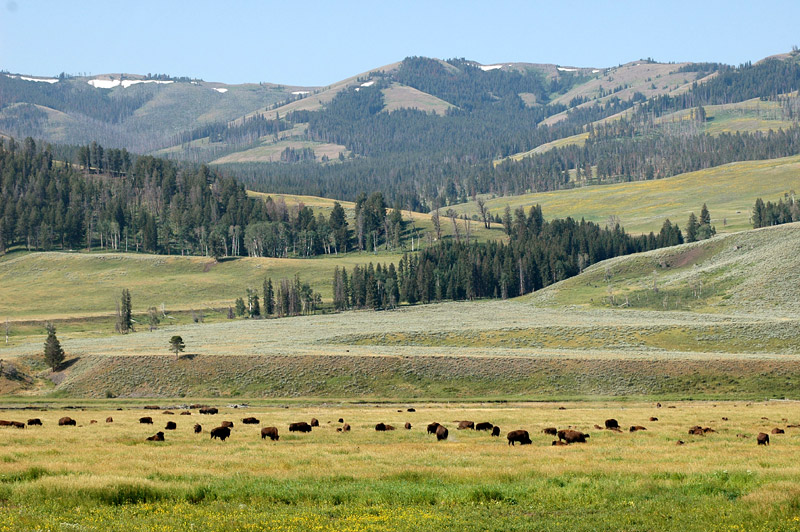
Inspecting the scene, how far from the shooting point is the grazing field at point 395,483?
18094 mm

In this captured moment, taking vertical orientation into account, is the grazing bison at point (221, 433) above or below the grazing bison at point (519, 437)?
above

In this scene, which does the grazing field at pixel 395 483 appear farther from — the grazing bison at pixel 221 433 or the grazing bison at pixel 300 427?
the grazing bison at pixel 300 427

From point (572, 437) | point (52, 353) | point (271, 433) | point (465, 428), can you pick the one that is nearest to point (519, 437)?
point (572, 437)

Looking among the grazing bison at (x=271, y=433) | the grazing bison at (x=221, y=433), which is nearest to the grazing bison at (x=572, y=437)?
the grazing bison at (x=271, y=433)

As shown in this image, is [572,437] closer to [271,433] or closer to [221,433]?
[271,433]

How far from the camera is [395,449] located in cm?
3194

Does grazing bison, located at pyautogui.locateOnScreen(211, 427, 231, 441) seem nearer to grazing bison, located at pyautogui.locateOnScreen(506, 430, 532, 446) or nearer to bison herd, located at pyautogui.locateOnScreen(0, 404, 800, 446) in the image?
bison herd, located at pyautogui.locateOnScreen(0, 404, 800, 446)

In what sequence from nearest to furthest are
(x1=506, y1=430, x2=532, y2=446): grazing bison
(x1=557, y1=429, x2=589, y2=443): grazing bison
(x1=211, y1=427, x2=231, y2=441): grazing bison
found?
1. (x1=506, y1=430, x2=532, y2=446): grazing bison
2. (x1=557, y1=429, x2=589, y2=443): grazing bison
3. (x1=211, y1=427, x2=231, y2=441): grazing bison

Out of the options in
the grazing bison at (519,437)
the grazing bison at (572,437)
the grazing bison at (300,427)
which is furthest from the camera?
the grazing bison at (300,427)

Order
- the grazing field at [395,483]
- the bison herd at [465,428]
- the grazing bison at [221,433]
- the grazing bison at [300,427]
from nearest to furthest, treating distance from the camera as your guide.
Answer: the grazing field at [395,483] → the bison herd at [465,428] → the grazing bison at [221,433] → the grazing bison at [300,427]

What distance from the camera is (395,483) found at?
22578mm

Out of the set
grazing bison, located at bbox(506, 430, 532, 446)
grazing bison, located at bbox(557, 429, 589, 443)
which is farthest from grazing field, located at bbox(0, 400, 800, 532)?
grazing bison, located at bbox(506, 430, 532, 446)

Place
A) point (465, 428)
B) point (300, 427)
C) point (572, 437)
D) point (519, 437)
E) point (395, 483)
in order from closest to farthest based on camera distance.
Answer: point (395, 483) < point (519, 437) < point (572, 437) < point (300, 427) < point (465, 428)

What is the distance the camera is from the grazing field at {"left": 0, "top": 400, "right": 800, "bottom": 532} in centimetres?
1809
